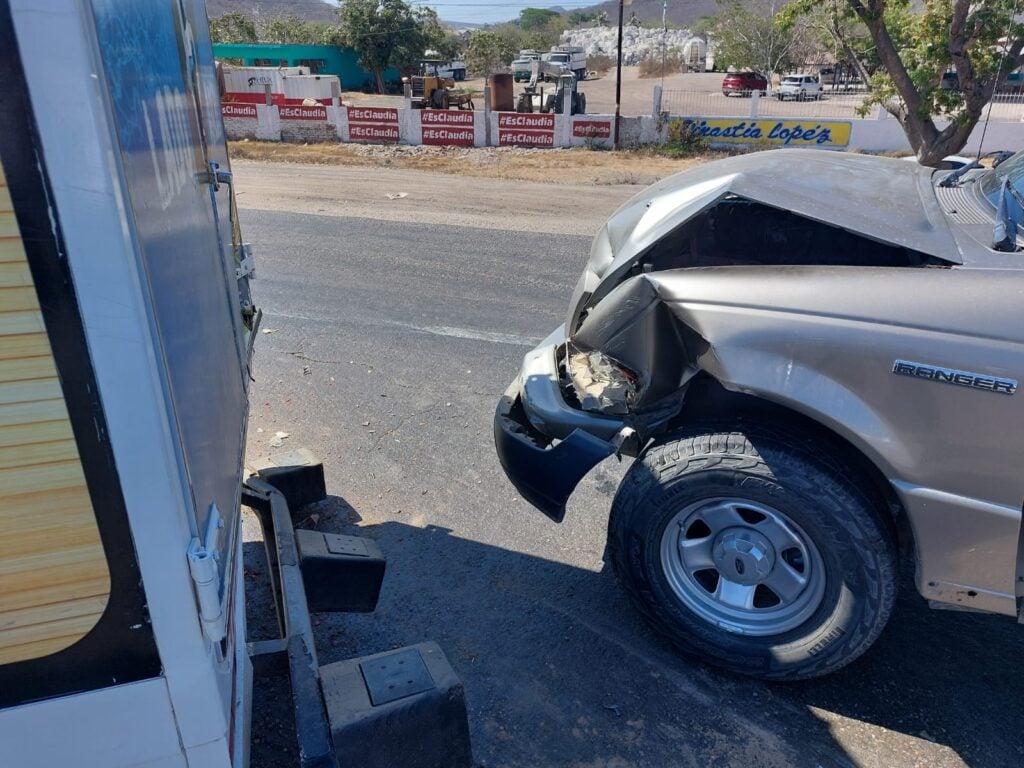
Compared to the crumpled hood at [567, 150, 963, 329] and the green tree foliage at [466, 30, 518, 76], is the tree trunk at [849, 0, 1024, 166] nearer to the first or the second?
the crumpled hood at [567, 150, 963, 329]

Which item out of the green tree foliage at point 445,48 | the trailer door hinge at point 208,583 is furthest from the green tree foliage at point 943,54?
the green tree foliage at point 445,48

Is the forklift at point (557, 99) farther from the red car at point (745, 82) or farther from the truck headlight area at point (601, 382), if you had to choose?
the truck headlight area at point (601, 382)

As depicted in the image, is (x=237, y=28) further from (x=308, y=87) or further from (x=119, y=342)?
(x=119, y=342)

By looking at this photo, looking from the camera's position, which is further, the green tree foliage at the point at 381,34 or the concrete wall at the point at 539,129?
the green tree foliage at the point at 381,34

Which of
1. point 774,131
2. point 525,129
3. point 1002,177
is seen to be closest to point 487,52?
point 525,129

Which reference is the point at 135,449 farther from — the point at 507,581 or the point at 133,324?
the point at 507,581

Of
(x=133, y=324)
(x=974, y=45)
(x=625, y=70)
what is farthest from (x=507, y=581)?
(x=625, y=70)

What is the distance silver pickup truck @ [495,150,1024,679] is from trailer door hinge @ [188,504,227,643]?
162cm

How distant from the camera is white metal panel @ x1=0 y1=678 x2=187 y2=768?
160 centimetres

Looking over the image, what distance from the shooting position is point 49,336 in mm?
1365

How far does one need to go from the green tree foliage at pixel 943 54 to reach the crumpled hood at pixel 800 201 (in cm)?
1150

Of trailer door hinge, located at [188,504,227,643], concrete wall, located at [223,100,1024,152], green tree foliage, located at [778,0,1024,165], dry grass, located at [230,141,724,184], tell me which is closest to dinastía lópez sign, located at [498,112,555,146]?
concrete wall, located at [223,100,1024,152]

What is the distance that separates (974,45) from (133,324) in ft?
52.3

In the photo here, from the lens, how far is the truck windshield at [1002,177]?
3247 mm
